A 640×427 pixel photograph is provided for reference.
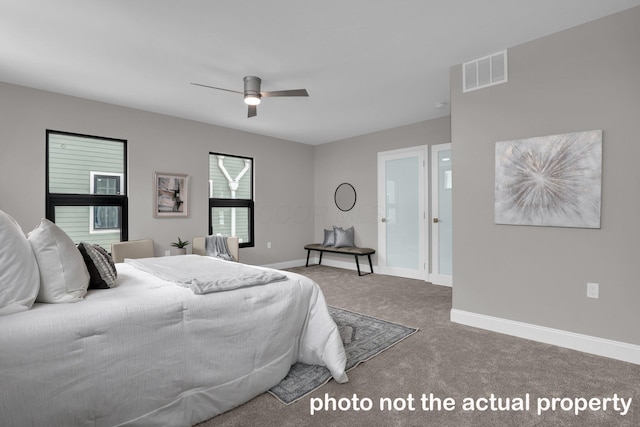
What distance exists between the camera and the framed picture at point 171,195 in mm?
4748

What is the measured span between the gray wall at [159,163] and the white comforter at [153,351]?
2642 mm

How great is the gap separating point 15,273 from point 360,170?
536cm

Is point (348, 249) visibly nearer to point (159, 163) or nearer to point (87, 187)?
point (159, 163)

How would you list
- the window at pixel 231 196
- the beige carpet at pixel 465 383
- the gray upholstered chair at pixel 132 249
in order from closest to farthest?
the beige carpet at pixel 465 383, the gray upholstered chair at pixel 132 249, the window at pixel 231 196

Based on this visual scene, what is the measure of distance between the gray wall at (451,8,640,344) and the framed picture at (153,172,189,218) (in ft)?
12.7

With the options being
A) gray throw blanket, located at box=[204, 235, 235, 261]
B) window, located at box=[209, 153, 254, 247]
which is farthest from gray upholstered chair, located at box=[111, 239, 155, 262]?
window, located at box=[209, 153, 254, 247]

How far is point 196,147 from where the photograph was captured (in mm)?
5211

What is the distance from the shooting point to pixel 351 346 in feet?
8.94

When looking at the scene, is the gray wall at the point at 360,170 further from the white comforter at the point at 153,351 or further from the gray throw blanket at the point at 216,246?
the white comforter at the point at 153,351

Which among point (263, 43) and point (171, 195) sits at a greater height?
point (263, 43)

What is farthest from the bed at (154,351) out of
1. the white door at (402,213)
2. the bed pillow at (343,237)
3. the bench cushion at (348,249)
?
the bed pillow at (343,237)

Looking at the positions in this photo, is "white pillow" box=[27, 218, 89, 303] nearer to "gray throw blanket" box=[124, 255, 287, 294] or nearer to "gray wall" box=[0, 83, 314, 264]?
"gray throw blanket" box=[124, 255, 287, 294]

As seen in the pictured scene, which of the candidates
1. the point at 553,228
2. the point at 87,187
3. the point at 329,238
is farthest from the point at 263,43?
the point at 329,238

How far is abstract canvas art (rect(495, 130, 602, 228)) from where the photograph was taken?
2584 millimetres
